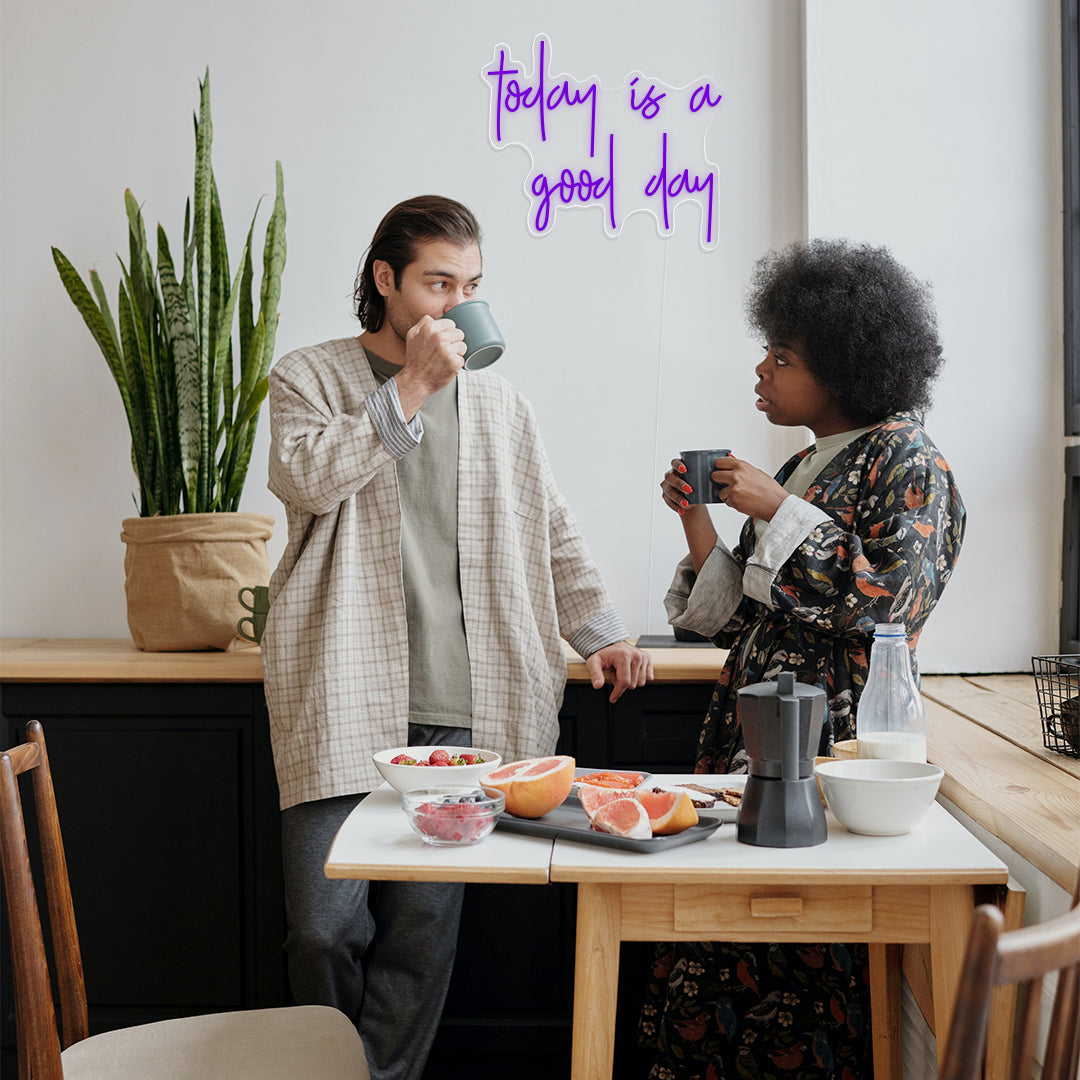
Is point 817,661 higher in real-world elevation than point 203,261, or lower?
lower

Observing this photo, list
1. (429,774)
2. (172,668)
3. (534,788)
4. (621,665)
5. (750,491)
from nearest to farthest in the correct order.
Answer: (534,788) → (429,774) → (750,491) → (621,665) → (172,668)

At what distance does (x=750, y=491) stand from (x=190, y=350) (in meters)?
1.38

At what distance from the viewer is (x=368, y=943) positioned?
2.21 m

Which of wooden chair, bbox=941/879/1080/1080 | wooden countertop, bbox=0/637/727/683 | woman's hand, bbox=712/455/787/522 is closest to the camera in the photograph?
wooden chair, bbox=941/879/1080/1080

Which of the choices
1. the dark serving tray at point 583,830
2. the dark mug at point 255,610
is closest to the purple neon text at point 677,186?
the dark mug at point 255,610

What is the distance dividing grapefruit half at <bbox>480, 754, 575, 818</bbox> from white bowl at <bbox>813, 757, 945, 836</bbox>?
1.08 ft

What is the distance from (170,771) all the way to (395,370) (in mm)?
1037

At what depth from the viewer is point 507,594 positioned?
85.9 inches

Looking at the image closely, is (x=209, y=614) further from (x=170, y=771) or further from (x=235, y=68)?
(x=235, y=68)

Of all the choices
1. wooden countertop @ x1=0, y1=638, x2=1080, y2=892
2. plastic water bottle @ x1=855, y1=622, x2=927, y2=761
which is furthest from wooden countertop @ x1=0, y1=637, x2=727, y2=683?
plastic water bottle @ x1=855, y1=622, x2=927, y2=761

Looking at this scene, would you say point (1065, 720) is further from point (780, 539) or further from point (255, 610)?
point (255, 610)

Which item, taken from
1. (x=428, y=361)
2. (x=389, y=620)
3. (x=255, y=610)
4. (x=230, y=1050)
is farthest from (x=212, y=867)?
(x=428, y=361)

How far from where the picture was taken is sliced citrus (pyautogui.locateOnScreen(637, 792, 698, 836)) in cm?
141

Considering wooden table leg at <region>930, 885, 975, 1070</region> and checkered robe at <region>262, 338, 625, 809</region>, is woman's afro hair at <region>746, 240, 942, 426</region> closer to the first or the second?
checkered robe at <region>262, 338, 625, 809</region>
